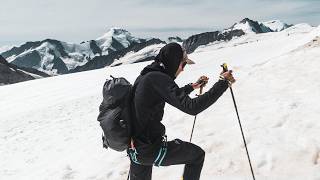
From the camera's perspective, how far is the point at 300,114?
39.7 ft

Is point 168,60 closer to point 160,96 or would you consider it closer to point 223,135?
point 160,96

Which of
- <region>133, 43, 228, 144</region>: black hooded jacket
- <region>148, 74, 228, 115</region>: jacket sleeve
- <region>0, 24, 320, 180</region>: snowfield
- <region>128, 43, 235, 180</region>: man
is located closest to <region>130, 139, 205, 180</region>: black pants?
<region>128, 43, 235, 180</region>: man

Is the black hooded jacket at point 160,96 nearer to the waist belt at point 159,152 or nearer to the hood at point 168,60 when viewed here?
the hood at point 168,60

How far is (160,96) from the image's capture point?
5820 millimetres

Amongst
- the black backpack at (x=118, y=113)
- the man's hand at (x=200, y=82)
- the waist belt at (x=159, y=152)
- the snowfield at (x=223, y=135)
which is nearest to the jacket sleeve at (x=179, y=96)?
the black backpack at (x=118, y=113)

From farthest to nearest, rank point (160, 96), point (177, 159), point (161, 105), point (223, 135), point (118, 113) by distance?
point (223, 135) < point (177, 159) < point (118, 113) < point (161, 105) < point (160, 96)

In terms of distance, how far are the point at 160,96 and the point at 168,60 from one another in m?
0.54

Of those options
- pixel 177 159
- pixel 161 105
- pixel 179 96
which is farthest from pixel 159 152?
pixel 179 96

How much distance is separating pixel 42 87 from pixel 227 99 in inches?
767

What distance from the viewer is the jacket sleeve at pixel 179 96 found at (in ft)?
18.4

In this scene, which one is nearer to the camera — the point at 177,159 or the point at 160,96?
the point at 160,96

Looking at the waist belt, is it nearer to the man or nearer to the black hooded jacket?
the man

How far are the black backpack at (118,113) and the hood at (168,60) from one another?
16.1 inches

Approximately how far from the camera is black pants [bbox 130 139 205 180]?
6.23 metres
